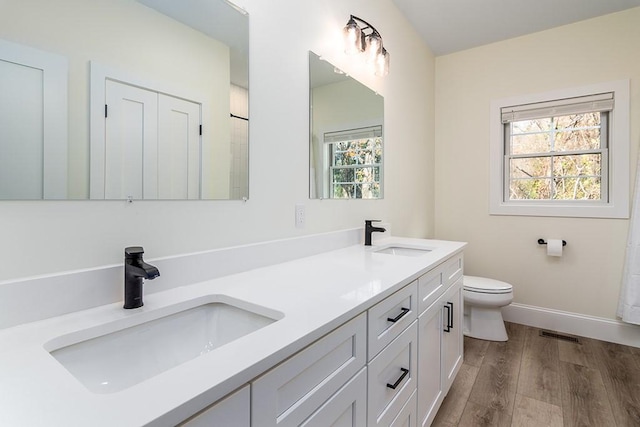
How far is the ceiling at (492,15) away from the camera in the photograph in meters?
2.37

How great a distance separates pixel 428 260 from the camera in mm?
1433

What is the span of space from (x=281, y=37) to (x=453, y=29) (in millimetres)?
2050

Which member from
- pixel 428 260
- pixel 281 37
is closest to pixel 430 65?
pixel 281 37

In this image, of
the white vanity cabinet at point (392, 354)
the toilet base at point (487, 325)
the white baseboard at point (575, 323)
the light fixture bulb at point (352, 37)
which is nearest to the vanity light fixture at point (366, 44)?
the light fixture bulb at point (352, 37)

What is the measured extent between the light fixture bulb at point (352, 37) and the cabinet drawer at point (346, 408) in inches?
66.3

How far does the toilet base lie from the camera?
8.24ft

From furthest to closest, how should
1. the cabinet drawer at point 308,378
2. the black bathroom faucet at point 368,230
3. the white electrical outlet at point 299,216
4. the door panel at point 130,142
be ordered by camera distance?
the black bathroom faucet at point 368,230 → the white electrical outlet at point 299,216 → the door panel at point 130,142 → the cabinet drawer at point 308,378

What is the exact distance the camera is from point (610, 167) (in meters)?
2.53

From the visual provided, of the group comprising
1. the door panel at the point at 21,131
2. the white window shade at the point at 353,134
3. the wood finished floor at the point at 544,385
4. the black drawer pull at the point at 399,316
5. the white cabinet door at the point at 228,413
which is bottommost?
the wood finished floor at the point at 544,385

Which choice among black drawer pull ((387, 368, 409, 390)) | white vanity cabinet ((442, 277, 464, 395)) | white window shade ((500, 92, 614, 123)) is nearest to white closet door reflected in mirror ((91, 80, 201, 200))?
black drawer pull ((387, 368, 409, 390))

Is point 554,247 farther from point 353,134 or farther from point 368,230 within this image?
point 353,134

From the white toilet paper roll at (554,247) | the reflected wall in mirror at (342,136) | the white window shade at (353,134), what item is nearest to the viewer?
the reflected wall in mirror at (342,136)

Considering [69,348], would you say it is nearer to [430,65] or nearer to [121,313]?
[121,313]

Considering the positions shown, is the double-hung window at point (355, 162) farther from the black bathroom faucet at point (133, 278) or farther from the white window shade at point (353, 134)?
the black bathroom faucet at point (133, 278)
